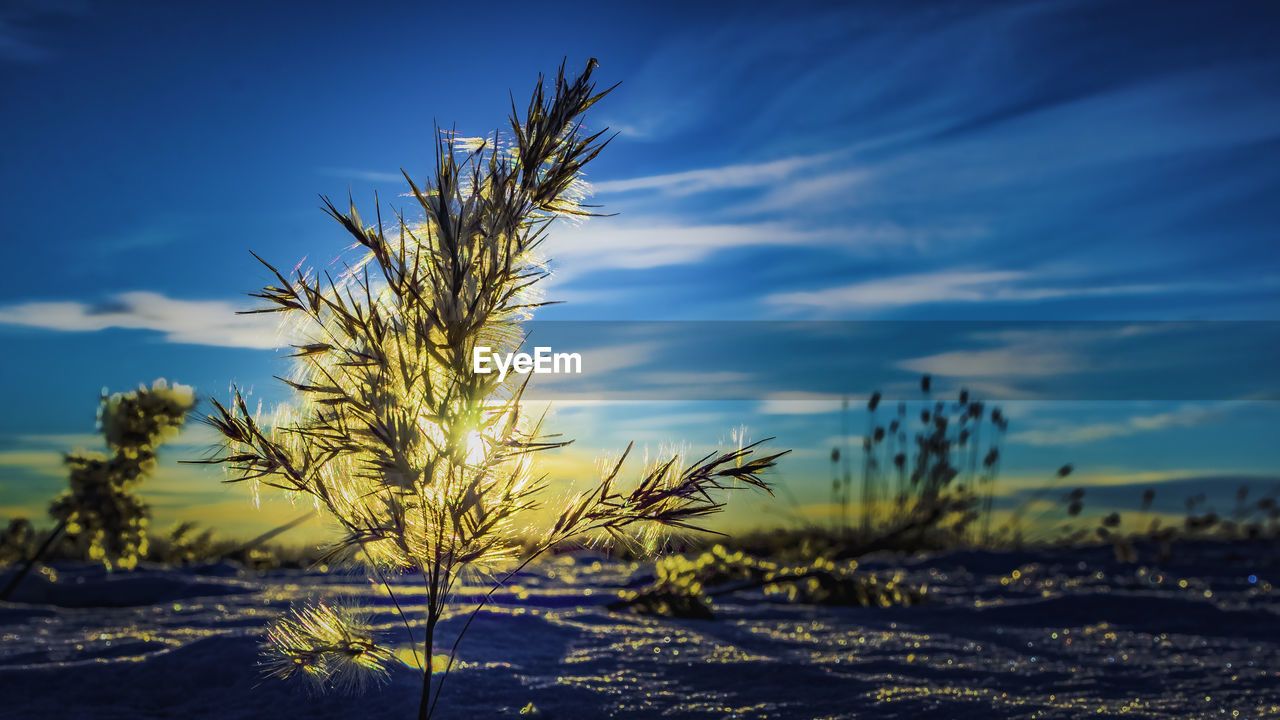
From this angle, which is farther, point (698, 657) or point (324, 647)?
point (698, 657)

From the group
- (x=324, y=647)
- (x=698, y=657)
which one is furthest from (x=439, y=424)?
(x=698, y=657)

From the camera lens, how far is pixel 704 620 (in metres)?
7.28

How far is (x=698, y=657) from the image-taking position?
5520 mm

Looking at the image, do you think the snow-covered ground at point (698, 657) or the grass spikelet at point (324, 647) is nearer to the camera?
the grass spikelet at point (324, 647)

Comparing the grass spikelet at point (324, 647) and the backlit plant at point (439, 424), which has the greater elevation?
the backlit plant at point (439, 424)

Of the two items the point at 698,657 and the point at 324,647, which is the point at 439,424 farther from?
the point at 698,657

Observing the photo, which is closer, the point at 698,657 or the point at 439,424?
the point at 439,424

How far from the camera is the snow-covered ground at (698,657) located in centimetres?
439

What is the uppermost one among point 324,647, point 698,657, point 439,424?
point 439,424

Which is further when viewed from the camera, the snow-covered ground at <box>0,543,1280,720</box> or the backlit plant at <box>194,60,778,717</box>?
the snow-covered ground at <box>0,543,1280,720</box>

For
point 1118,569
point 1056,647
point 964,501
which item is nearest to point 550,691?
point 1056,647

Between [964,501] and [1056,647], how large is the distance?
14.4 ft

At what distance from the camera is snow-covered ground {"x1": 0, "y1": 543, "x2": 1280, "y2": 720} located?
4.39 m

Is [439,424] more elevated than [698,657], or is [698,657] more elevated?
[439,424]
